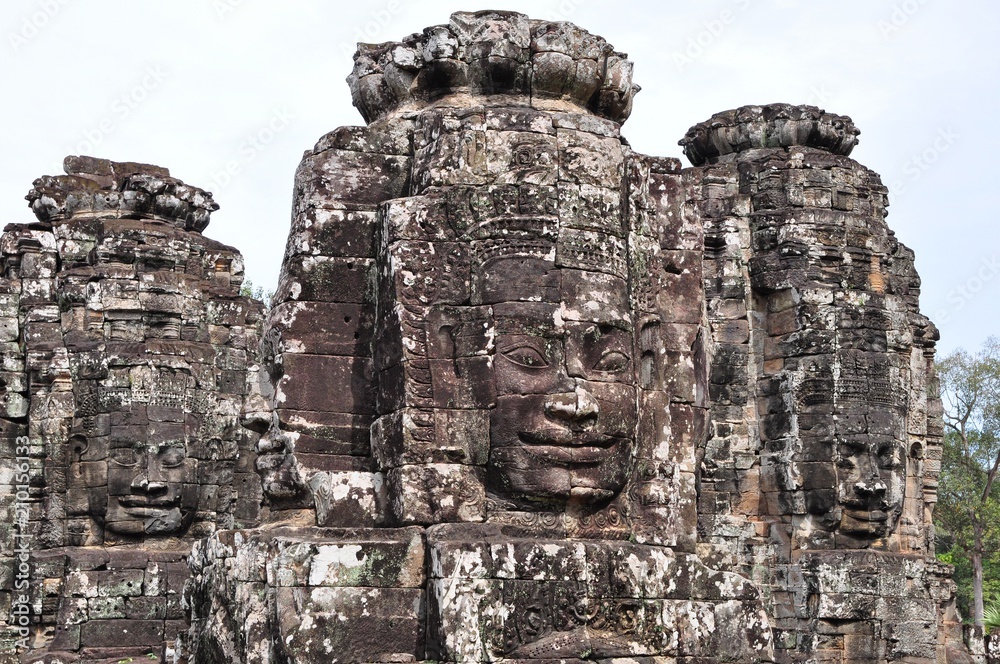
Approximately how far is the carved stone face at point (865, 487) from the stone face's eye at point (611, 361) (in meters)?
10.0

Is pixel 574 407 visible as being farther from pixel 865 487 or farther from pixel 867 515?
pixel 867 515

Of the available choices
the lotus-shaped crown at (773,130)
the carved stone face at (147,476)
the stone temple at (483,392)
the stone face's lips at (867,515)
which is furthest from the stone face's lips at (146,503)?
the lotus-shaped crown at (773,130)

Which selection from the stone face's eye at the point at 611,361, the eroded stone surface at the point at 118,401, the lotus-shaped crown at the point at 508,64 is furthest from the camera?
the eroded stone surface at the point at 118,401

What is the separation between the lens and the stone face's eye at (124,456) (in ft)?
54.0

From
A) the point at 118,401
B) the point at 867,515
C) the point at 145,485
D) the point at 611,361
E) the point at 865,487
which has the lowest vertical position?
the point at 867,515

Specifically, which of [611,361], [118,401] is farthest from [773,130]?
[611,361]

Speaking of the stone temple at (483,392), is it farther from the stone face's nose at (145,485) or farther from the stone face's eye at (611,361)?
the stone face's nose at (145,485)

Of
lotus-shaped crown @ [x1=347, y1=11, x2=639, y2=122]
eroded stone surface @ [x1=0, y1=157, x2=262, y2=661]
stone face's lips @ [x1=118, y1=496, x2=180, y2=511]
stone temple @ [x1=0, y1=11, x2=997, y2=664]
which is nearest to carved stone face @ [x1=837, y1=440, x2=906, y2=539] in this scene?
eroded stone surface @ [x1=0, y1=157, x2=262, y2=661]

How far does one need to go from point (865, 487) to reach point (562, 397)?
10.5 metres

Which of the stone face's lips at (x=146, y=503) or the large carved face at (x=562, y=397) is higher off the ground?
the large carved face at (x=562, y=397)

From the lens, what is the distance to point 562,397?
908 centimetres

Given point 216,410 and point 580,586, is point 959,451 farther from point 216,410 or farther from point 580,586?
point 580,586

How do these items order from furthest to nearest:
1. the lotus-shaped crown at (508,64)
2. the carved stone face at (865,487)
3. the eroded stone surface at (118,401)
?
the carved stone face at (865,487) → the eroded stone surface at (118,401) → the lotus-shaped crown at (508,64)

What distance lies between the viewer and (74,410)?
56.0 ft
